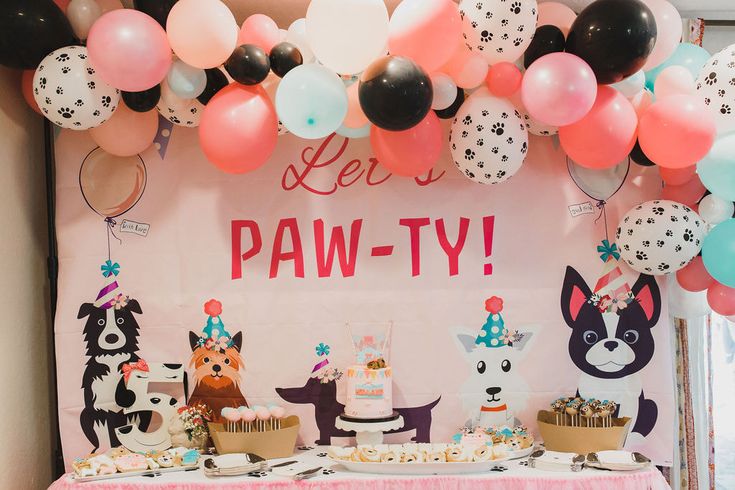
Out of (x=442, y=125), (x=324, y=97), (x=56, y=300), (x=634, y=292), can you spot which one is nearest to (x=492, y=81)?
(x=442, y=125)

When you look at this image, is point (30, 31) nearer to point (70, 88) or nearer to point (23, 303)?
point (70, 88)

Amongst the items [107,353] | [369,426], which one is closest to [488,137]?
[369,426]

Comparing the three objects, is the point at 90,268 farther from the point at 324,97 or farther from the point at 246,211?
the point at 324,97

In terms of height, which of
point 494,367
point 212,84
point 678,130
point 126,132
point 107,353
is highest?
point 212,84

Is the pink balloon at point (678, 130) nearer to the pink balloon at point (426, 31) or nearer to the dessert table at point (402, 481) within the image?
the pink balloon at point (426, 31)

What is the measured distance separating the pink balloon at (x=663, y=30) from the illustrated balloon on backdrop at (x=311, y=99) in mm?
1045

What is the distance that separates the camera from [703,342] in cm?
296

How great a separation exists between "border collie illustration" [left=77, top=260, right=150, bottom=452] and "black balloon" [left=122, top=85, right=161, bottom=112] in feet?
2.14

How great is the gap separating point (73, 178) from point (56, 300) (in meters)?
0.48

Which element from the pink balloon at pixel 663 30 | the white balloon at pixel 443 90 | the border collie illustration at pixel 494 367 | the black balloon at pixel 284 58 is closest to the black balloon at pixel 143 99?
the black balloon at pixel 284 58

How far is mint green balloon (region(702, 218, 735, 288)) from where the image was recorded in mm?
2393

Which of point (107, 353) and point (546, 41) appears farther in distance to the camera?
point (107, 353)

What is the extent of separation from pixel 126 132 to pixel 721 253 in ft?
6.90

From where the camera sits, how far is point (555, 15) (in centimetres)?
252
